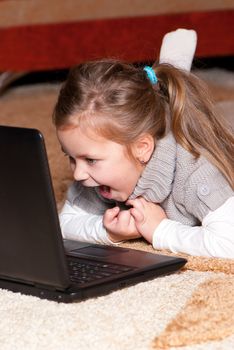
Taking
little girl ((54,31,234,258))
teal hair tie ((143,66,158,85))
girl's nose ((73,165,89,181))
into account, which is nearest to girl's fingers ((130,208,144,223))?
little girl ((54,31,234,258))

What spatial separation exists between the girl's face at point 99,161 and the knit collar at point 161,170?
0.05 ft

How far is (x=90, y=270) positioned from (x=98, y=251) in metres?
0.14

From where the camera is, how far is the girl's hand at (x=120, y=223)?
5.08 ft

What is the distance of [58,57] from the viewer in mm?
3258

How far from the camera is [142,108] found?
4.98ft

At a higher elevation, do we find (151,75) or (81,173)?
(151,75)

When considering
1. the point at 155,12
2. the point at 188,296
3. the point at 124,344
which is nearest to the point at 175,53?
the point at 188,296

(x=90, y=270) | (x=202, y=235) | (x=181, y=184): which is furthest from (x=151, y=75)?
(x=90, y=270)

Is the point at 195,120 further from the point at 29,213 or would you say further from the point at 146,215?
the point at 29,213

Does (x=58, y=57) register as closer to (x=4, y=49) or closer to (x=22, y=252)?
(x=4, y=49)

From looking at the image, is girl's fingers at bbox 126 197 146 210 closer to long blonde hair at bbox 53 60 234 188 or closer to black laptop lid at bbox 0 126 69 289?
long blonde hair at bbox 53 60 234 188

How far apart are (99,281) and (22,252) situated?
13 cm

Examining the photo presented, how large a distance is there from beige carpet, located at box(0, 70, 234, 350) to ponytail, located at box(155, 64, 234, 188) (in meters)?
0.23

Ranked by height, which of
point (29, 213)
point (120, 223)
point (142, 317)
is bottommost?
point (120, 223)
